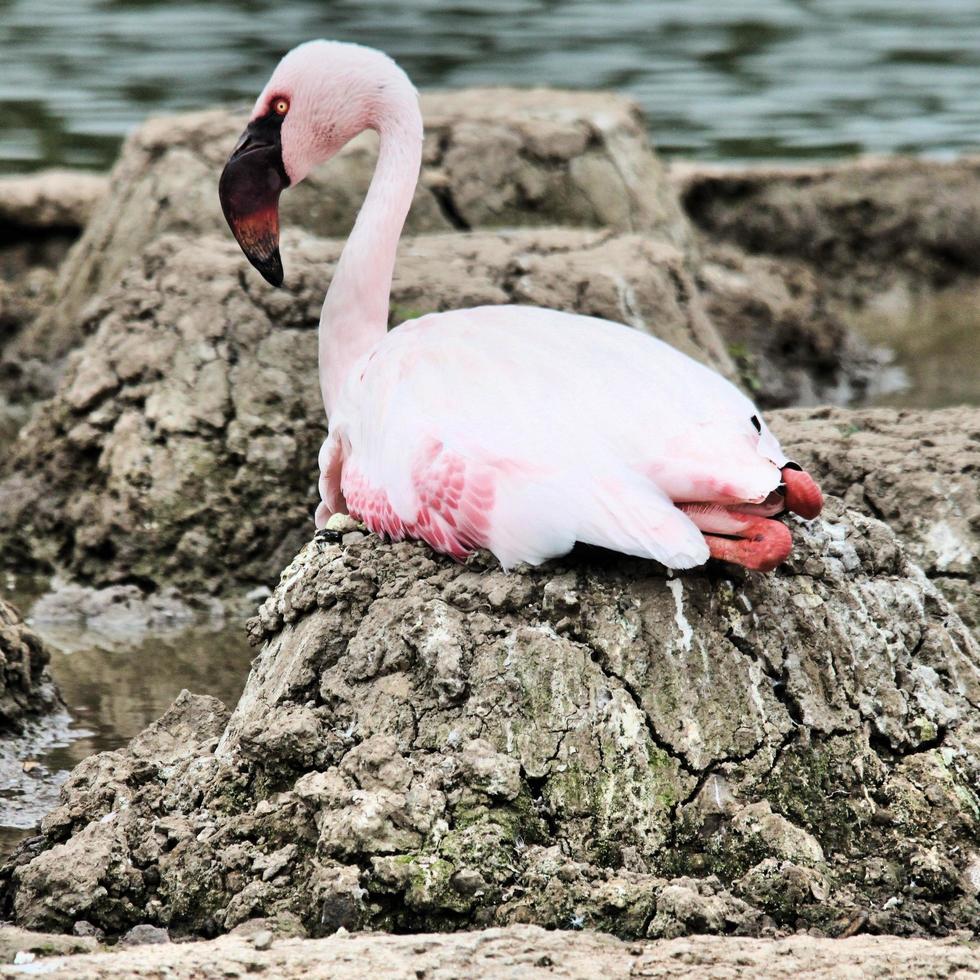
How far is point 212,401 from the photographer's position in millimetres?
6711

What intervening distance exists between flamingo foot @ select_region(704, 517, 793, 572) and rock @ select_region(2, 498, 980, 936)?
156mm

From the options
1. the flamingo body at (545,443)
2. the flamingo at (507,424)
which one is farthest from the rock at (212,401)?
the flamingo body at (545,443)

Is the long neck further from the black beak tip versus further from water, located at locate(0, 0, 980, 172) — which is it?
water, located at locate(0, 0, 980, 172)

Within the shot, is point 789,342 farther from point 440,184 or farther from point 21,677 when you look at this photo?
point 21,677

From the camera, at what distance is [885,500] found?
548 cm

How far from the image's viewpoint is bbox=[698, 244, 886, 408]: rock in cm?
937

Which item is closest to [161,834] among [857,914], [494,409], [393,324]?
[494,409]

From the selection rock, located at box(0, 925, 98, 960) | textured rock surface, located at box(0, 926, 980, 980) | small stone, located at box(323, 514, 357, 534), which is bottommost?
rock, located at box(0, 925, 98, 960)

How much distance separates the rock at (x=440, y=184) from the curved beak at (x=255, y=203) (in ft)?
9.54

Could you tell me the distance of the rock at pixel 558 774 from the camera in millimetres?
3855

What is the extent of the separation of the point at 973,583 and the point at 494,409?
5.76 ft

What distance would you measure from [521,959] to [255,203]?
8.07 feet

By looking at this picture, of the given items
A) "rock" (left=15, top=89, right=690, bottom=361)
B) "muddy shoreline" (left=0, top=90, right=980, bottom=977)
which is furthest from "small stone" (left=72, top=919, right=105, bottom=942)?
"rock" (left=15, top=89, right=690, bottom=361)

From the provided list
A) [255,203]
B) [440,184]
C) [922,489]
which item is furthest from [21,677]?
[440,184]
